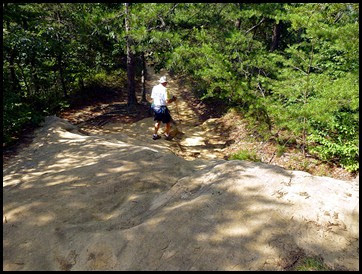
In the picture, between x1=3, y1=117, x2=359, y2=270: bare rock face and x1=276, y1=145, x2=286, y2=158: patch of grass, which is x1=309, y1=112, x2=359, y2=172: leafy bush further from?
x1=3, y1=117, x2=359, y2=270: bare rock face

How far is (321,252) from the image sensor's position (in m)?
2.31

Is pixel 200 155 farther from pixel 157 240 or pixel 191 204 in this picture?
pixel 157 240

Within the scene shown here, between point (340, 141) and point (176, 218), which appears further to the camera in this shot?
point (340, 141)

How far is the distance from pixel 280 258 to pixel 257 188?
1.13 m

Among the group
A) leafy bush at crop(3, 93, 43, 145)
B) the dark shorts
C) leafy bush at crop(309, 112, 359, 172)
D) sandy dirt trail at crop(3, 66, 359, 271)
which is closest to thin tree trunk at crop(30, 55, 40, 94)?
leafy bush at crop(3, 93, 43, 145)

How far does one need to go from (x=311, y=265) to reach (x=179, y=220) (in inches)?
51.0

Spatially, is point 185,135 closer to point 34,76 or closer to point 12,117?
point 12,117

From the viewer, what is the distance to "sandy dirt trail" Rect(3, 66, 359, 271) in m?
2.35

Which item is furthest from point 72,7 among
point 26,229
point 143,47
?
point 26,229

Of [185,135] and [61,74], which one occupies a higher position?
[61,74]

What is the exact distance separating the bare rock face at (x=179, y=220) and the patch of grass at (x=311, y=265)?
6 centimetres

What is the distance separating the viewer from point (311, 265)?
2189mm

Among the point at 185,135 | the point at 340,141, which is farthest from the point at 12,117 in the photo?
the point at 340,141

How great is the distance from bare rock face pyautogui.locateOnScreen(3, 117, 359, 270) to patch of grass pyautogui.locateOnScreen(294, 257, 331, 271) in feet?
0.21
